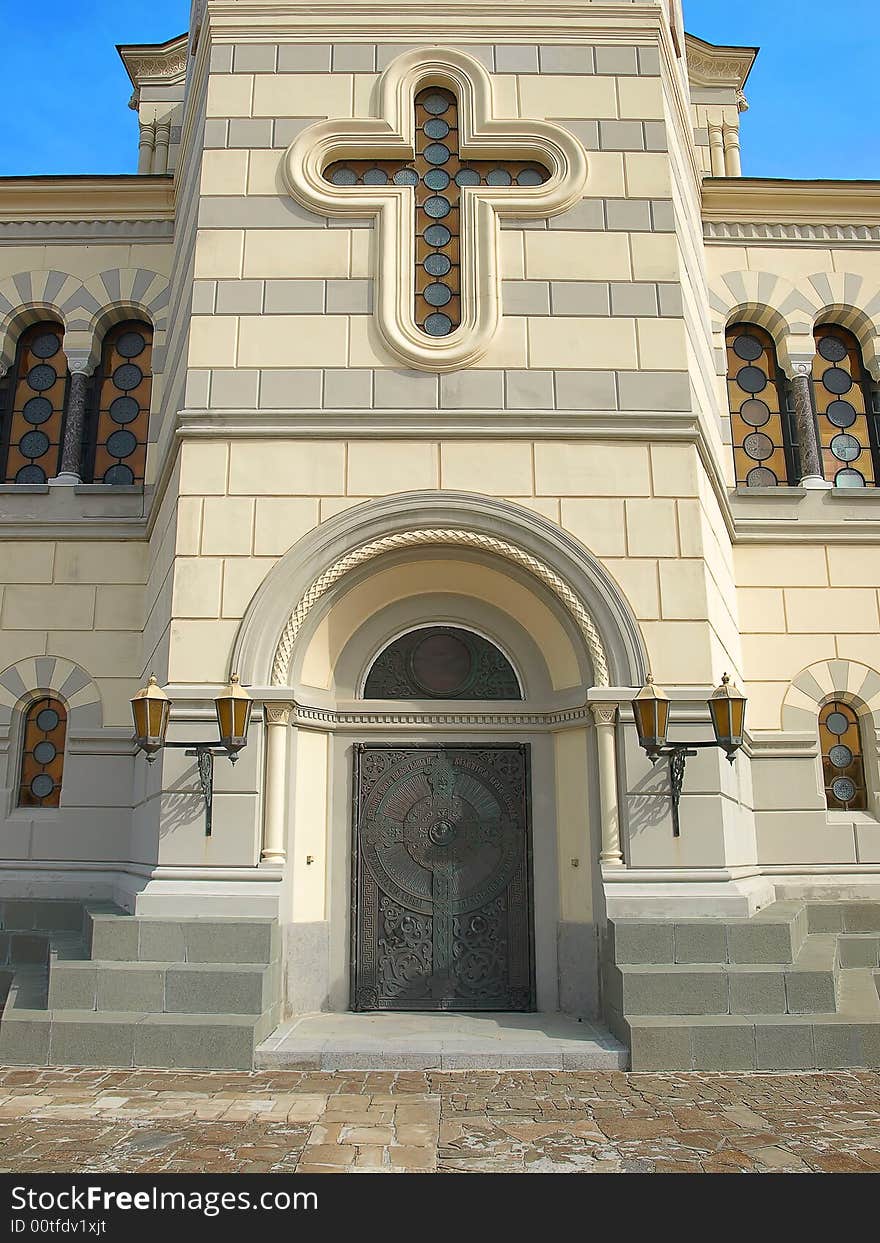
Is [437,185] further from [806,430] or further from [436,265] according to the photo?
[806,430]

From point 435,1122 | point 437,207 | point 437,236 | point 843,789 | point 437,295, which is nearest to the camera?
point 435,1122

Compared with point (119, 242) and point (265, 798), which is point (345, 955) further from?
point (119, 242)

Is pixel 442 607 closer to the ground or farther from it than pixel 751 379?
closer to the ground

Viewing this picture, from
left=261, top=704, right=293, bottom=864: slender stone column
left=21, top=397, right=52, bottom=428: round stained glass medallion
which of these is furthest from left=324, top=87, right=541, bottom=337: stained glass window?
left=21, top=397, right=52, bottom=428: round stained glass medallion

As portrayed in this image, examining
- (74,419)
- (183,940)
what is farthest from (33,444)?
(183,940)

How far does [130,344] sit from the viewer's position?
12430 mm

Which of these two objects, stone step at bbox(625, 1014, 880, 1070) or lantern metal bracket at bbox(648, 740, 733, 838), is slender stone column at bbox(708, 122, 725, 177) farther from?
stone step at bbox(625, 1014, 880, 1070)

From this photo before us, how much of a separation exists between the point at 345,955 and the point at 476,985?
1.14 meters

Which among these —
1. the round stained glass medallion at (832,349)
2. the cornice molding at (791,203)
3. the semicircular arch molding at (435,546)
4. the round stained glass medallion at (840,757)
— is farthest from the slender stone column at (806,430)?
the semicircular arch molding at (435,546)

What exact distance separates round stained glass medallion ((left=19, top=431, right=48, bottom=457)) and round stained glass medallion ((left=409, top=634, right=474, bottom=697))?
18.3 ft

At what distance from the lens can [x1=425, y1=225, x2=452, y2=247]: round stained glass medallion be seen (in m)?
9.83

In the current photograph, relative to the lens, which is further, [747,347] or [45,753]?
[747,347]

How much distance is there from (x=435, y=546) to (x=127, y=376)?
543 centimetres

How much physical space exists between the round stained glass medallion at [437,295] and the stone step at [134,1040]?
634 centimetres
